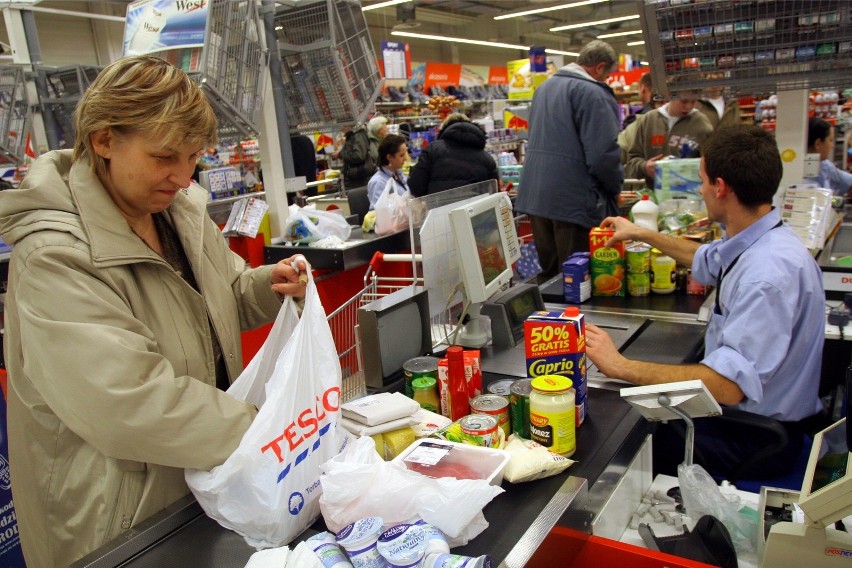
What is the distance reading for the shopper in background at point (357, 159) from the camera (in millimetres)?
7188

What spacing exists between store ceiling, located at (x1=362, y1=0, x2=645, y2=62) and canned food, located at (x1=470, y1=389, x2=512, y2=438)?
12260 millimetres

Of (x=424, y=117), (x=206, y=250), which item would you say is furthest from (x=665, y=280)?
(x=424, y=117)

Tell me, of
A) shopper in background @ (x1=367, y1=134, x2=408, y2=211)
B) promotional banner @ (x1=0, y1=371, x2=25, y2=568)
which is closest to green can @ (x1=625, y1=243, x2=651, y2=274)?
promotional banner @ (x1=0, y1=371, x2=25, y2=568)

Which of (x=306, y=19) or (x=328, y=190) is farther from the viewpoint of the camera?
(x=328, y=190)

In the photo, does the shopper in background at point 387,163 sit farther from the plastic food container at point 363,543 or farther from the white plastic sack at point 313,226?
the plastic food container at point 363,543

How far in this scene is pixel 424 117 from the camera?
12.7 metres

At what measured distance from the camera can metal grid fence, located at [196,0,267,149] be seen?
3592mm

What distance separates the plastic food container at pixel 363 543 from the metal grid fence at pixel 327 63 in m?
3.63

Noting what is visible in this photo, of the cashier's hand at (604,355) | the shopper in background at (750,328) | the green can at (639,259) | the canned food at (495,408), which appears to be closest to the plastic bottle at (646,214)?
the green can at (639,259)

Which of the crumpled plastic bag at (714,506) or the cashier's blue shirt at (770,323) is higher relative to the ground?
the cashier's blue shirt at (770,323)

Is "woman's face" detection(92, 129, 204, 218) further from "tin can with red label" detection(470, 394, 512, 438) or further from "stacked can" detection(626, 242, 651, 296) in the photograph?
"stacked can" detection(626, 242, 651, 296)

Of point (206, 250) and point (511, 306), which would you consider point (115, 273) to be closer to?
point (206, 250)

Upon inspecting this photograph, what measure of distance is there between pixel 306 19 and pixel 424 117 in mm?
8551

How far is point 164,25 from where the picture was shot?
3.64 metres
